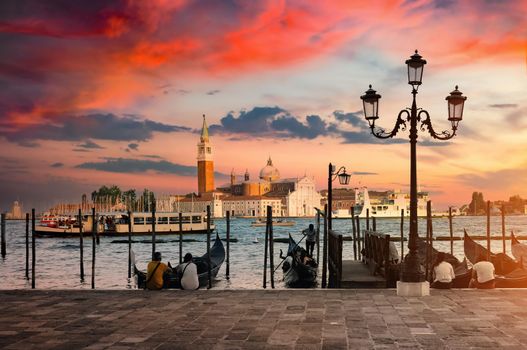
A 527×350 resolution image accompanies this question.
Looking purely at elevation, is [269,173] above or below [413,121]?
above

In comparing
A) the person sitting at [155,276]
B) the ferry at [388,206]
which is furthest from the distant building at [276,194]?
the person sitting at [155,276]

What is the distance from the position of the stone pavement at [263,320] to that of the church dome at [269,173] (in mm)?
152190

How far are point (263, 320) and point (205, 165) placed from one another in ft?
470

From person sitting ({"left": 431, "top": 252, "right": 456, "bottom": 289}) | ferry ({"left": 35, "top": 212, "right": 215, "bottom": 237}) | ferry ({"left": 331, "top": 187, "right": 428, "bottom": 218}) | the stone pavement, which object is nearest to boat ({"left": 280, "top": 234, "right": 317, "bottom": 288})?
person sitting ({"left": 431, "top": 252, "right": 456, "bottom": 289})

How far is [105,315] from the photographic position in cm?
869

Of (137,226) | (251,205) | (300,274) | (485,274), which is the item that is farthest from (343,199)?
(485,274)

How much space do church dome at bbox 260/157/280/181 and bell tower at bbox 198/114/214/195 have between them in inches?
640

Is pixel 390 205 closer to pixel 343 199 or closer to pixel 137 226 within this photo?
pixel 343 199

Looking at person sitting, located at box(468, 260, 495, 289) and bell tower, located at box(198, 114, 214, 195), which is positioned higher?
bell tower, located at box(198, 114, 214, 195)

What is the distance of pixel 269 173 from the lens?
164 m

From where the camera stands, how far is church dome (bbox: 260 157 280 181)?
6422 inches

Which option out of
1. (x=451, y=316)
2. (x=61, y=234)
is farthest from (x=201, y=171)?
(x=451, y=316)

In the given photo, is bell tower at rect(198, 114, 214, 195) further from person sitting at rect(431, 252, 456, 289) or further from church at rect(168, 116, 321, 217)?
person sitting at rect(431, 252, 456, 289)

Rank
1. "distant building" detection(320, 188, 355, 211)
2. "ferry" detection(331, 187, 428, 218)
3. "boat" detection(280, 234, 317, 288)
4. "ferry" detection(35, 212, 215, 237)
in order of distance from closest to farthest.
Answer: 1. "boat" detection(280, 234, 317, 288)
2. "ferry" detection(35, 212, 215, 237)
3. "ferry" detection(331, 187, 428, 218)
4. "distant building" detection(320, 188, 355, 211)
